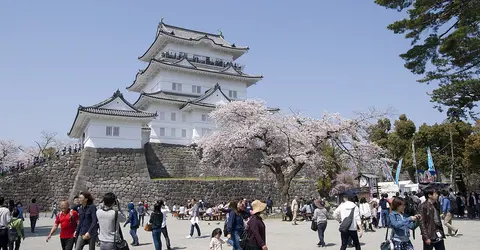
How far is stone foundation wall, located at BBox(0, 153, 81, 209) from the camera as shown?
28328 millimetres

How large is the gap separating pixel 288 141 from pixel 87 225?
705 inches

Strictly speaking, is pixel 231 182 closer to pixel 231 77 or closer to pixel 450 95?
pixel 231 77

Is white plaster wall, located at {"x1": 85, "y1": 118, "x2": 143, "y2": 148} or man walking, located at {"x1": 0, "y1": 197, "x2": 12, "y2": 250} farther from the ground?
white plaster wall, located at {"x1": 85, "y1": 118, "x2": 143, "y2": 148}

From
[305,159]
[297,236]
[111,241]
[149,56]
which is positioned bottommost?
[297,236]

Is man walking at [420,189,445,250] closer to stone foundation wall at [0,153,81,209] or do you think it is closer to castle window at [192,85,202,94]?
stone foundation wall at [0,153,81,209]

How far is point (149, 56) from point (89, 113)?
19.1 metres

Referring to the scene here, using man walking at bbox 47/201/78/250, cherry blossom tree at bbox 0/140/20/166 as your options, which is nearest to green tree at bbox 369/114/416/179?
man walking at bbox 47/201/78/250

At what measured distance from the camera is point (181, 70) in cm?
4100

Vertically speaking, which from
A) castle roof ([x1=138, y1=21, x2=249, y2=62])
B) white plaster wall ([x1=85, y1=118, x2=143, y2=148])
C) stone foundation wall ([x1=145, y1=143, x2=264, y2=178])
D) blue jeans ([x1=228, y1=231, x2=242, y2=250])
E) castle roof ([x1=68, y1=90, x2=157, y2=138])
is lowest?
blue jeans ([x1=228, y1=231, x2=242, y2=250])

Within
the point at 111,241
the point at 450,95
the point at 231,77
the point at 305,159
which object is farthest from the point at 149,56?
the point at 111,241

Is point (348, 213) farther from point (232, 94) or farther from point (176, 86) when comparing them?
point (232, 94)

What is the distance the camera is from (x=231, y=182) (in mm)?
32531

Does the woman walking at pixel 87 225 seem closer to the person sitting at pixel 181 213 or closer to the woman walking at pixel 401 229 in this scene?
the woman walking at pixel 401 229

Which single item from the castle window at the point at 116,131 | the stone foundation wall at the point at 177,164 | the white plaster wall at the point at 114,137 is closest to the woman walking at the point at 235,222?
the white plaster wall at the point at 114,137
